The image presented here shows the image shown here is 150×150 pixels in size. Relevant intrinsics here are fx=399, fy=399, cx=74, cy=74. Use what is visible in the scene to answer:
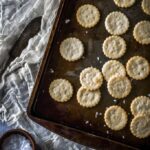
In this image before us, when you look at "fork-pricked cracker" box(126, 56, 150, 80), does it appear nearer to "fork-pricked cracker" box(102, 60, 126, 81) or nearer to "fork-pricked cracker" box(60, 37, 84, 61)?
"fork-pricked cracker" box(102, 60, 126, 81)

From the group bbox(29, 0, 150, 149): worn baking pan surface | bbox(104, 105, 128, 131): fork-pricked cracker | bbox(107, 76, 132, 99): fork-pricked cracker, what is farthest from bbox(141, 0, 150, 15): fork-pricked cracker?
bbox(104, 105, 128, 131): fork-pricked cracker

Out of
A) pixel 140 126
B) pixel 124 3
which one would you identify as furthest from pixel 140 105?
pixel 124 3

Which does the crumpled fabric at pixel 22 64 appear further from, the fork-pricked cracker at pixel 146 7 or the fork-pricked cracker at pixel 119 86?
the fork-pricked cracker at pixel 146 7

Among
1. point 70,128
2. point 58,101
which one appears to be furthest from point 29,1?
point 70,128

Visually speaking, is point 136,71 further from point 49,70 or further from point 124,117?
point 49,70

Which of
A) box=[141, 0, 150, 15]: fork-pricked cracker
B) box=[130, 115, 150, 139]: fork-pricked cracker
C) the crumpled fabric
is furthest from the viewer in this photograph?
the crumpled fabric

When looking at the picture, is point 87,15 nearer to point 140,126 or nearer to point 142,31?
point 142,31

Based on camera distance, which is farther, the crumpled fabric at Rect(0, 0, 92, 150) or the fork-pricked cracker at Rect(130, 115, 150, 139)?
the crumpled fabric at Rect(0, 0, 92, 150)
